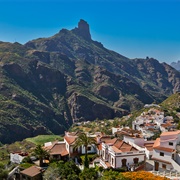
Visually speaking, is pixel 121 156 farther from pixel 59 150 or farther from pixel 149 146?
pixel 59 150

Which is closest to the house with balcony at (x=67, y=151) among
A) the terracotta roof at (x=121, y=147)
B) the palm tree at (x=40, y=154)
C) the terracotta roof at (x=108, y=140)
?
the palm tree at (x=40, y=154)

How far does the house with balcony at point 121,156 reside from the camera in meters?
44.5

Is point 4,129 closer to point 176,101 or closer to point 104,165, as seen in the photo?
point 176,101

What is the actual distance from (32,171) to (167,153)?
21677mm

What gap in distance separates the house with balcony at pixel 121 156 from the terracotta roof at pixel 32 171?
1047 cm

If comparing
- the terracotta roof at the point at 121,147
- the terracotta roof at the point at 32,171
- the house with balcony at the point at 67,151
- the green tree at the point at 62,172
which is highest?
the terracotta roof at the point at 121,147

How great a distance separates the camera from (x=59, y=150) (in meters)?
Result: 54.6

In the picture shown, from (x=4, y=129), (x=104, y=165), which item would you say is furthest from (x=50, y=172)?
(x=4, y=129)

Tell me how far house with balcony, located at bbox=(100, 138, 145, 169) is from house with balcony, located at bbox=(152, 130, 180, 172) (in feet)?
10.1

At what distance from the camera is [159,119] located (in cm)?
10888

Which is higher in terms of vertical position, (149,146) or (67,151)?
(149,146)

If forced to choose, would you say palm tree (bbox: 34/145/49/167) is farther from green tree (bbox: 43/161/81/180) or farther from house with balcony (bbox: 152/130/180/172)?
house with balcony (bbox: 152/130/180/172)

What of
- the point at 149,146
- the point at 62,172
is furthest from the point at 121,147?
the point at 62,172

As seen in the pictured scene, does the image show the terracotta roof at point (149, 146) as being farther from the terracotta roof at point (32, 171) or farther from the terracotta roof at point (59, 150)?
the terracotta roof at point (32, 171)
